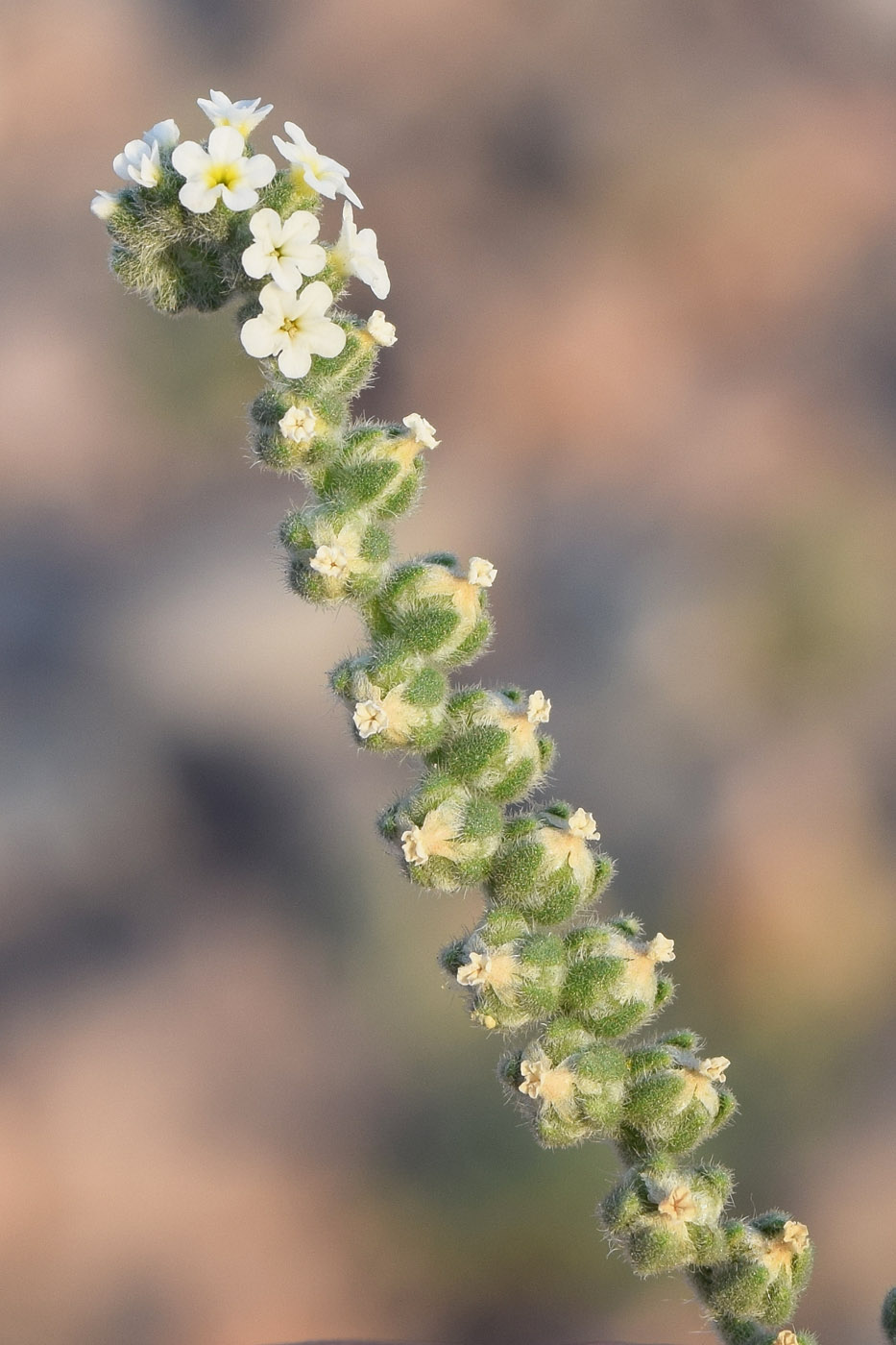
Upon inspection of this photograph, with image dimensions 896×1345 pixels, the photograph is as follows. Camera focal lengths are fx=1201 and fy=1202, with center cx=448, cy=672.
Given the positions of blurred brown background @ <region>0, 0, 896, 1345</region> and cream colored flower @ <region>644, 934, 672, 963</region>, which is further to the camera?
blurred brown background @ <region>0, 0, 896, 1345</region>

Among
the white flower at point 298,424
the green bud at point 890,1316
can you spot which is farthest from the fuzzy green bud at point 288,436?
the green bud at point 890,1316

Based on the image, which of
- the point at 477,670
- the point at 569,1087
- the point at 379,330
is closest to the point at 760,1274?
the point at 569,1087

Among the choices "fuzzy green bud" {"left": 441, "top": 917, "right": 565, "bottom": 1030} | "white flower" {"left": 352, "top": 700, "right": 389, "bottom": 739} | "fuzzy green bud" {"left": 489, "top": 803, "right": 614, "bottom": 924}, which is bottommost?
"fuzzy green bud" {"left": 441, "top": 917, "right": 565, "bottom": 1030}

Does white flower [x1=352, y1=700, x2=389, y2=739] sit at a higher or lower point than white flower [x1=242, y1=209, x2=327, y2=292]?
lower

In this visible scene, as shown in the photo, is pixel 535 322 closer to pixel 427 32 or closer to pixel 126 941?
pixel 427 32

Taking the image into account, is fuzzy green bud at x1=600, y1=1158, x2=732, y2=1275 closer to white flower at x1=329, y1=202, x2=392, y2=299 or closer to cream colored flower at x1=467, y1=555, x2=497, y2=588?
cream colored flower at x1=467, y1=555, x2=497, y2=588

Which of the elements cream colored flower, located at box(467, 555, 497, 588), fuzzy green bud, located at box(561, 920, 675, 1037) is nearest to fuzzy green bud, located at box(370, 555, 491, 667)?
cream colored flower, located at box(467, 555, 497, 588)

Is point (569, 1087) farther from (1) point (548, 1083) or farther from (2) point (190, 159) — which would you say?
(2) point (190, 159)

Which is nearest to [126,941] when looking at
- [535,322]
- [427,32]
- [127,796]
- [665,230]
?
[127,796]
